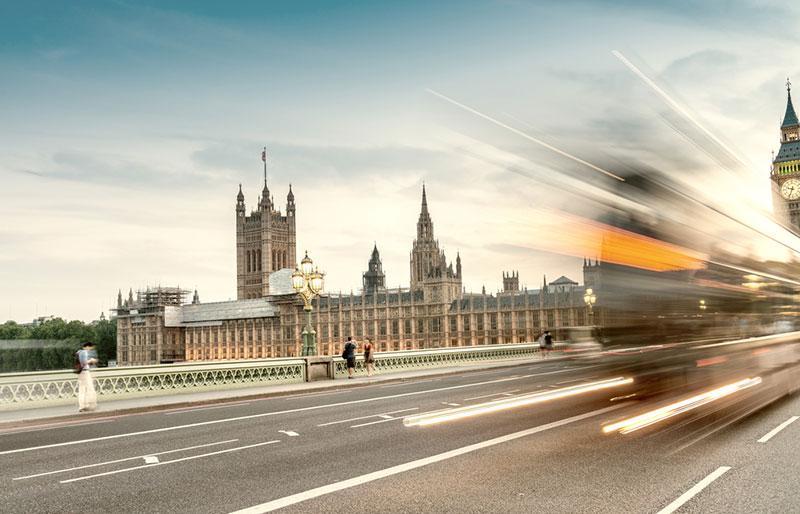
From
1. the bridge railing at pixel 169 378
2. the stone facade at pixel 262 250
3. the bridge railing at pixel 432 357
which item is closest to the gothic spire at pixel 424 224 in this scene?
the stone facade at pixel 262 250

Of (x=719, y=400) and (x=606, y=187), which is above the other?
(x=606, y=187)

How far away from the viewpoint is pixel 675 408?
52.3ft

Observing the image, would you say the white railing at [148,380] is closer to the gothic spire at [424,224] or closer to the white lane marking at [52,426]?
the white lane marking at [52,426]

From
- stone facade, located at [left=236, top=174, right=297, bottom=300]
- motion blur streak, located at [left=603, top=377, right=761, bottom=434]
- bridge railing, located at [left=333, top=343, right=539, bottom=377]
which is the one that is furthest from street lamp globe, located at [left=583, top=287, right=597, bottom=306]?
stone facade, located at [left=236, top=174, right=297, bottom=300]

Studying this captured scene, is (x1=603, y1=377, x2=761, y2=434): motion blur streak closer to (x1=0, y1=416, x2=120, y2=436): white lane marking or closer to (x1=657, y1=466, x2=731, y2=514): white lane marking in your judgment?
(x1=657, y1=466, x2=731, y2=514): white lane marking

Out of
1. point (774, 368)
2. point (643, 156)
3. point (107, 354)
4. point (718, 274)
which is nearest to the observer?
point (643, 156)

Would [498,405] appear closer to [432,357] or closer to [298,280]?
[298,280]

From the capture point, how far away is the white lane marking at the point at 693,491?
850 centimetres

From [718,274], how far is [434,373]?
879 inches

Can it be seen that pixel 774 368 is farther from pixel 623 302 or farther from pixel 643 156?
pixel 643 156

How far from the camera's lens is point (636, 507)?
8586mm

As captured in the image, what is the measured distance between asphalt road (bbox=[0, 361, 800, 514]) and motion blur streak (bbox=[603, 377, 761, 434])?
0.79ft

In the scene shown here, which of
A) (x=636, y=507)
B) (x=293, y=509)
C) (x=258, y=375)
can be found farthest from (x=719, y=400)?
(x=258, y=375)

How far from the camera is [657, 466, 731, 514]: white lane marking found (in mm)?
8500
